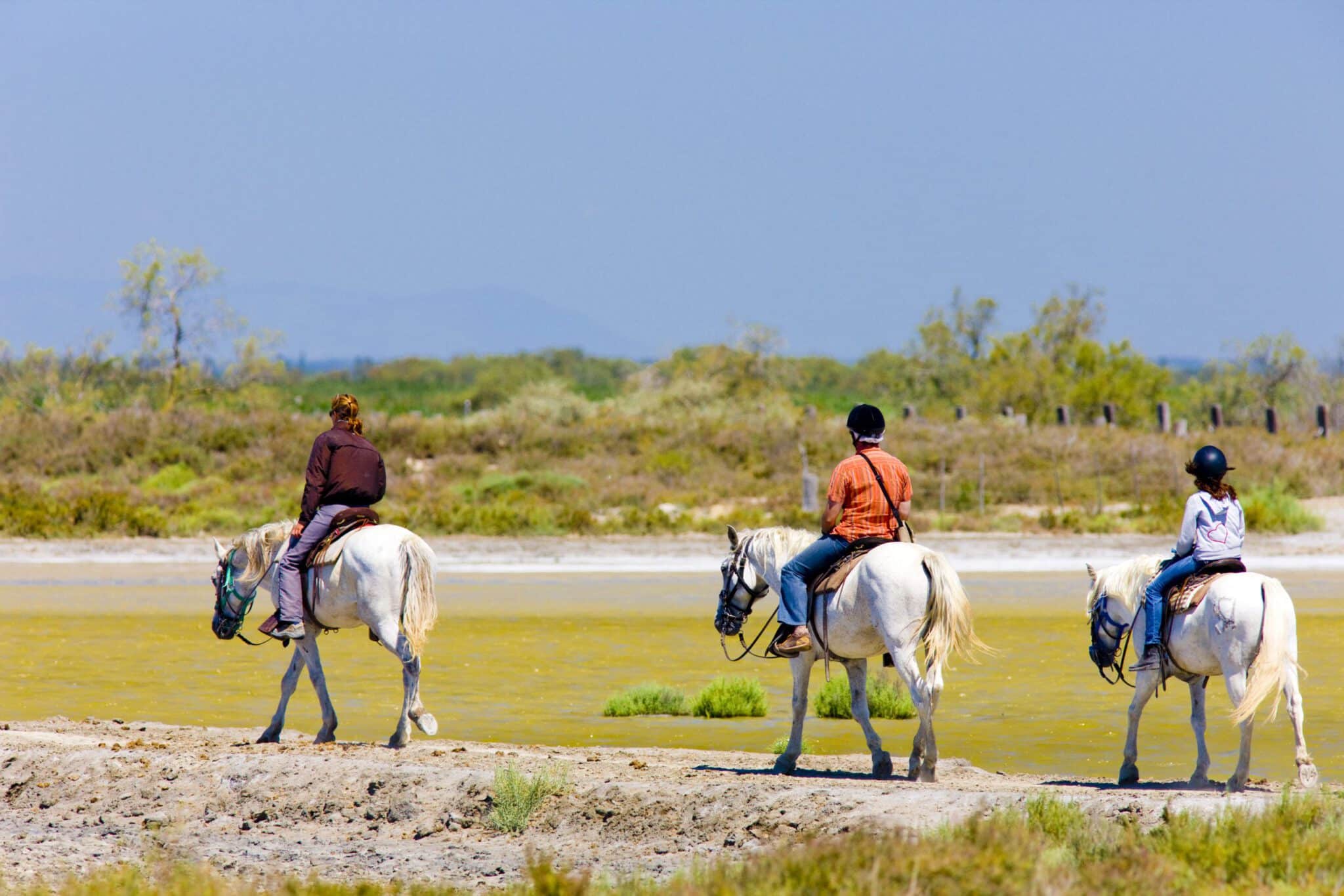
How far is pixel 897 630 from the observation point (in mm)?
9859

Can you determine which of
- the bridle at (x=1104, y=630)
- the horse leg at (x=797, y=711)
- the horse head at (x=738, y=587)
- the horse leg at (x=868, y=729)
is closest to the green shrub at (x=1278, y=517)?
the bridle at (x=1104, y=630)

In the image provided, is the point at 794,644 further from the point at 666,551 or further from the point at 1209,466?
the point at 666,551

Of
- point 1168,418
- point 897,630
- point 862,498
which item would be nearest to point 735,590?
point 862,498

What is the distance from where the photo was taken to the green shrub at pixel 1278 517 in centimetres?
3150

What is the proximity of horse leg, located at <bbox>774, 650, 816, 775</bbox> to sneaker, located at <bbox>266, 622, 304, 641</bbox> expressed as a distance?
12.7ft

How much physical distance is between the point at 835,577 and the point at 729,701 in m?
4.20

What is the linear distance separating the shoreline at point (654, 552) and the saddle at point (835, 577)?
18.3 meters

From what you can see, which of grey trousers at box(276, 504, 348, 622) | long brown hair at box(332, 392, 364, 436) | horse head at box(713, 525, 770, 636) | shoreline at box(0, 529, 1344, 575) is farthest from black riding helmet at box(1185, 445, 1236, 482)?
shoreline at box(0, 529, 1344, 575)

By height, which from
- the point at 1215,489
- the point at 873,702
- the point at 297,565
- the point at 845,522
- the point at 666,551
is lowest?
the point at 873,702

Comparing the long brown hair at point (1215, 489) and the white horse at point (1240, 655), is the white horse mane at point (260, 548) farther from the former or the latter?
the long brown hair at point (1215, 489)

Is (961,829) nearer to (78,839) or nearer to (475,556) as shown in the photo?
(78,839)

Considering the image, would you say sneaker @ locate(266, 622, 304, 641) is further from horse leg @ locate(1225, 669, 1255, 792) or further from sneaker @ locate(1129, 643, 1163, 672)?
horse leg @ locate(1225, 669, 1255, 792)

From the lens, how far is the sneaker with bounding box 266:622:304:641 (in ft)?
38.1

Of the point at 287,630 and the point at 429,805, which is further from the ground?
the point at 287,630
